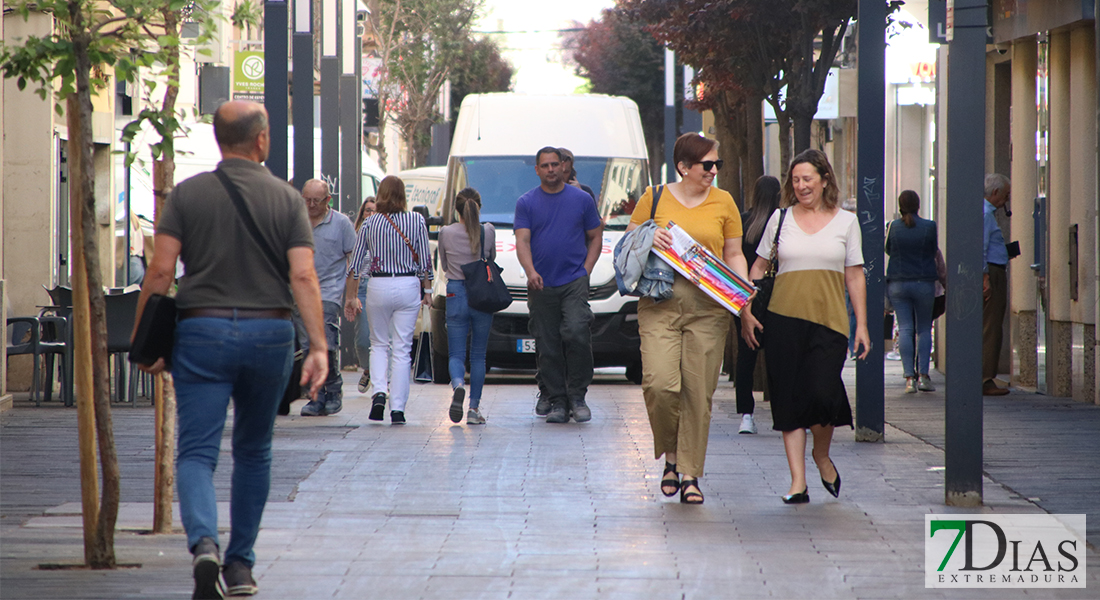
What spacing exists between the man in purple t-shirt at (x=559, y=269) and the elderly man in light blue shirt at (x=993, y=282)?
4553 mm

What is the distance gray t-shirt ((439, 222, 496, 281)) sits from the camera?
1175 centimetres

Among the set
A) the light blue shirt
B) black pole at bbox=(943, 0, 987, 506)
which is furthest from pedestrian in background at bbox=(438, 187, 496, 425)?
the light blue shirt

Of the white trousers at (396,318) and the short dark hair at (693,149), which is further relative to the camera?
the white trousers at (396,318)

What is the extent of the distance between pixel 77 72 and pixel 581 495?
3.42 metres

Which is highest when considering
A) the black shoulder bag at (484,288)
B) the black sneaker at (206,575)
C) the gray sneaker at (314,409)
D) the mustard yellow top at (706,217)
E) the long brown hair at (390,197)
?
the long brown hair at (390,197)

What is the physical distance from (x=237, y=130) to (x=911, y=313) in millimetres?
10140

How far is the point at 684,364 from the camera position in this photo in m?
7.87

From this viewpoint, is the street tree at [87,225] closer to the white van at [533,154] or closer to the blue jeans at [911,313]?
the white van at [533,154]

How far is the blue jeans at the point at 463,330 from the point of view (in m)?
11.7

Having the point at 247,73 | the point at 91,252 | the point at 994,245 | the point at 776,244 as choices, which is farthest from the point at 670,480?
the point at 247,73

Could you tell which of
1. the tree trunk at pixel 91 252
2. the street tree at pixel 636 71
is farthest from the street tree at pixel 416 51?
the tree trunk at pixel 91 252

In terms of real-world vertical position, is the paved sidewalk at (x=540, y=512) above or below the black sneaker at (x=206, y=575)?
below

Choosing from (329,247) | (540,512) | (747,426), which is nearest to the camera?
(540,512)

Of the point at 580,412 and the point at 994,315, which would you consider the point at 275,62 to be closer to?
the point at 580,412
